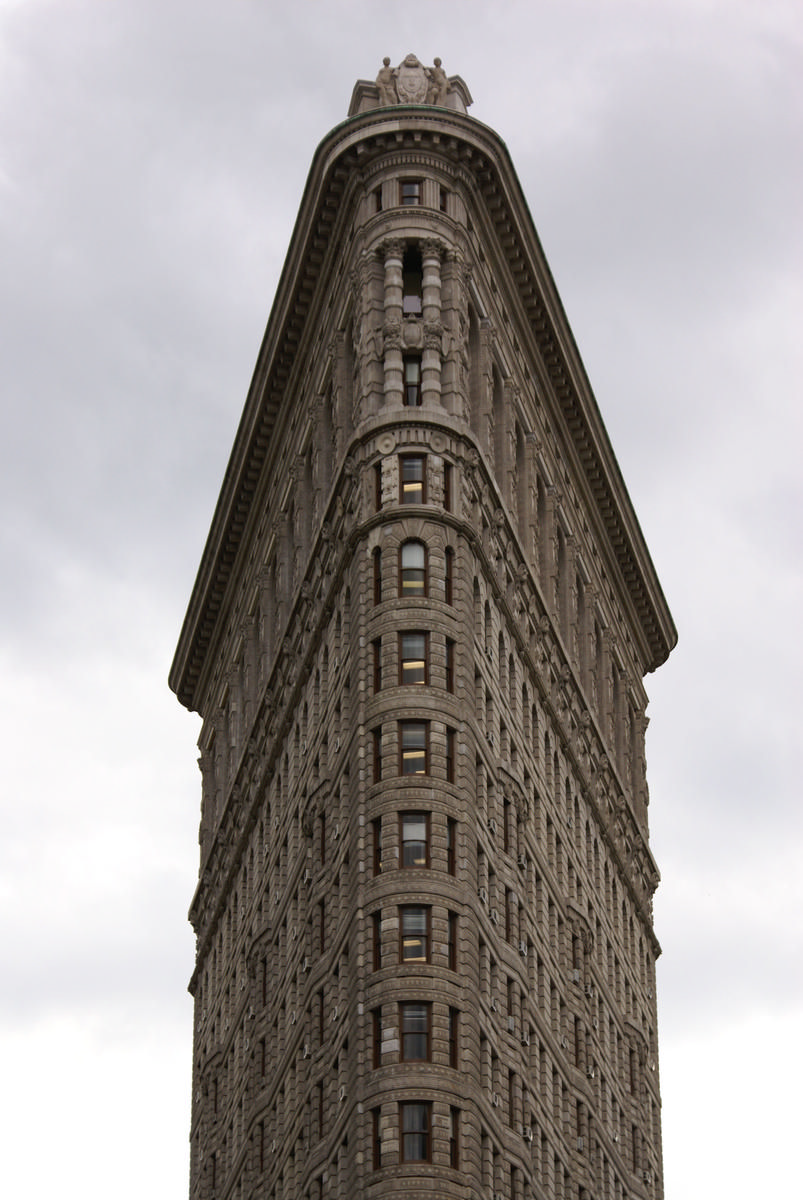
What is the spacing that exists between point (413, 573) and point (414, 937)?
1628 cm

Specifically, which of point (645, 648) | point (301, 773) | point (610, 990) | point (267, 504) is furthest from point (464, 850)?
point (645, 648)

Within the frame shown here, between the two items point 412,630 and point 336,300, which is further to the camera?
point 336,300

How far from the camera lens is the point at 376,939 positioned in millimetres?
95250

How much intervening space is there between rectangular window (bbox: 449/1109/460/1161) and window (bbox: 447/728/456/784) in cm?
1349

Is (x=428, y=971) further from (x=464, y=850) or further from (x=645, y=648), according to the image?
(x=645, y=648)

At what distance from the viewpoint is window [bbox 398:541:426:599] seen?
103m

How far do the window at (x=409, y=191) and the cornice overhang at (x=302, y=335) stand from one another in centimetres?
161

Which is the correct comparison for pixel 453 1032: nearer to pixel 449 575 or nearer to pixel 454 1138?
pixel 454 1138

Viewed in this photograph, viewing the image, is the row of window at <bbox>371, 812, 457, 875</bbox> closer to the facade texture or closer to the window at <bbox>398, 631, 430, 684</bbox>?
the facade texture

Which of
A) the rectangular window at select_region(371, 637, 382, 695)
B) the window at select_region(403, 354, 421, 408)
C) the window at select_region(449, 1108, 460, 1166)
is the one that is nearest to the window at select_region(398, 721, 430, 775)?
the rectangular window at select_region(371, 637, 382, 695)

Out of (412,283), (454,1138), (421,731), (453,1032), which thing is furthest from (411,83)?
(454,1138)

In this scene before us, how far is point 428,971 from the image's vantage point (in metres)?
93.6

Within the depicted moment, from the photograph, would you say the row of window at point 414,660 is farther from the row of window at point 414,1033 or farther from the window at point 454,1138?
the window at point 454,1138

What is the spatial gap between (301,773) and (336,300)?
22.1 meters
